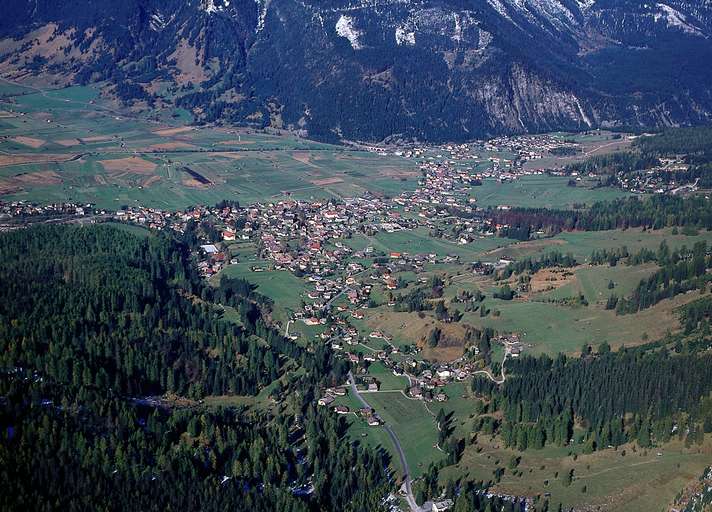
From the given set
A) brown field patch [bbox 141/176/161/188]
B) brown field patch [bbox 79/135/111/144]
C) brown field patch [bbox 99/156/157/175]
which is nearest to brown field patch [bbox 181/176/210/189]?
brown field patch [bbox 141/176/161/188]

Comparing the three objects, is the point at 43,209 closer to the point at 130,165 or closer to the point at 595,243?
the point at 130,165

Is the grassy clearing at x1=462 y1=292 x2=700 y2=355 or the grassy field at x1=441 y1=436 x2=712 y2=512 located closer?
the grassy field at x1=441 y1=436 x2=712 y2=512

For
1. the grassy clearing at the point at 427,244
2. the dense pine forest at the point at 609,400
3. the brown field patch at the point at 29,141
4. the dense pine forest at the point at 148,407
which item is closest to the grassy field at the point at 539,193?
the grassy clearing at the point at 427,244

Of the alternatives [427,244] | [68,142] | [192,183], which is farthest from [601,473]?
[68,142]

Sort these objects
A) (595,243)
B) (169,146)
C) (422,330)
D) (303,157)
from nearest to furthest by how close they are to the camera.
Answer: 1. (422,330)
2. (595,243)
3. (303,157)
4. (169,146)

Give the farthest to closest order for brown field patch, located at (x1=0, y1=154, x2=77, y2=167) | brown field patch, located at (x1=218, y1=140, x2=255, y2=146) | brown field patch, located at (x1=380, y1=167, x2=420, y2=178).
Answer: brown field patch, located at (x1=218, y1=140, x2=255, y2=146) < brown field patch, located at (x1=380, y1=167, x2=420, y2=178) < brown field patch, located at (x1=0, y1=154, x2=77, y2=167)

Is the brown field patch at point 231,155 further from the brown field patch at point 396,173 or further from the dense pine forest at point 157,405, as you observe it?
the dense pine forest at point 157,405

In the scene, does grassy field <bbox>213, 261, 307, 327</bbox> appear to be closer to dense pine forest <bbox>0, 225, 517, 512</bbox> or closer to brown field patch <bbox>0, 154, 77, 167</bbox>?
dense pine forest <bbox>0, 225, 517, 512</bbox>

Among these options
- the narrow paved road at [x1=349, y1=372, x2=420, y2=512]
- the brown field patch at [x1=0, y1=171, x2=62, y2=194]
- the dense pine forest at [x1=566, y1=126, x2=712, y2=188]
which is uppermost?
the dense pine forest at [x1=566, y1=126, x2=712, y2=188]

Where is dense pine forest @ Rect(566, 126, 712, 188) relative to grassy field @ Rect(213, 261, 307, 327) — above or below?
above
